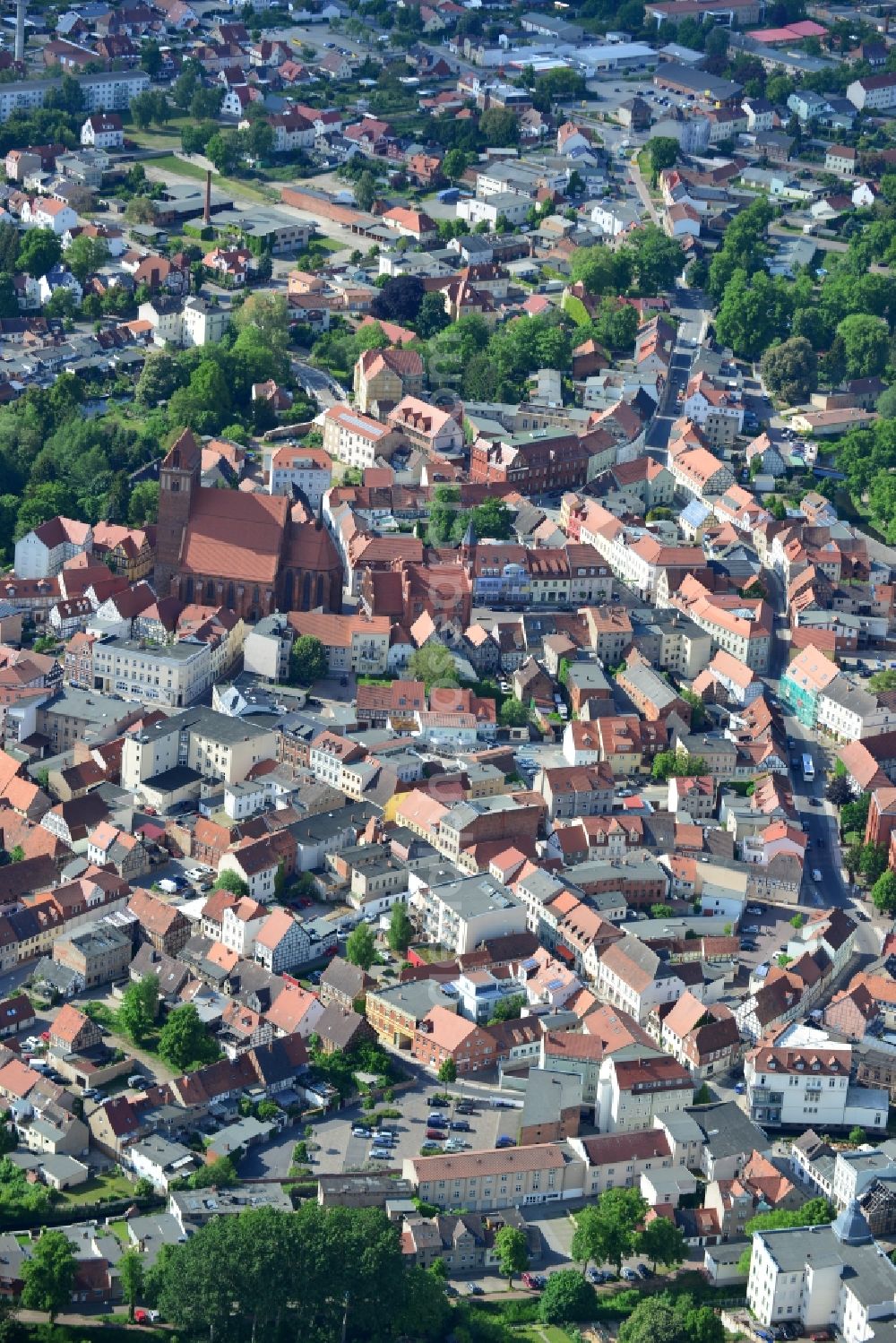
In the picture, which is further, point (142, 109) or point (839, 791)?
point (142, 109)

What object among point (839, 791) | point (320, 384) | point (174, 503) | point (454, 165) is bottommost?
point (454, 165)

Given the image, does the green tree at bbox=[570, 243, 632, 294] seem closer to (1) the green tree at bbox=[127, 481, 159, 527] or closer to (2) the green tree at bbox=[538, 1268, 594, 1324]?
(1) the green tree at bbox=[127, 481, 159, 527]

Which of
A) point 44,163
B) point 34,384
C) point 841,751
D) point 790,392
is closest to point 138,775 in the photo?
point 841,751

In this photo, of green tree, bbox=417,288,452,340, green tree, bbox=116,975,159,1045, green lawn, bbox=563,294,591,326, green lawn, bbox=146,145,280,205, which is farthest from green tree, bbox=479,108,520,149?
green tree, bbox=116,975,159,1045

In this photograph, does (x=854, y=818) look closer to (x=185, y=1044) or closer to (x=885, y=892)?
(x=885, y=892)

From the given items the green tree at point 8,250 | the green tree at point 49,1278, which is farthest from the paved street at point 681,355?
the green tree at point 49,1278

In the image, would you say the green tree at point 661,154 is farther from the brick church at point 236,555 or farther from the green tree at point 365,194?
the brick church at point 236,555

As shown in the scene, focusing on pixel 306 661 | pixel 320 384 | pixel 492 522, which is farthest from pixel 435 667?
pixel 320 384
